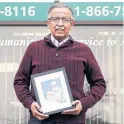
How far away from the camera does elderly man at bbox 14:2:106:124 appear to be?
2.77 meters

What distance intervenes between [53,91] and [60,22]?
0.35 metres

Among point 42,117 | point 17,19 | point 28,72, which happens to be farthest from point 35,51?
point 17,19

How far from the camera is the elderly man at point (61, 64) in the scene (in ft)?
9.08

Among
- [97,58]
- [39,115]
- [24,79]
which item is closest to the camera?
[39,115]

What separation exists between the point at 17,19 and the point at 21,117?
0.82m

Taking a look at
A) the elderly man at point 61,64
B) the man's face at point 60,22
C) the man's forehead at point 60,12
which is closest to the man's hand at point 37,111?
the elderly man at point 61,64

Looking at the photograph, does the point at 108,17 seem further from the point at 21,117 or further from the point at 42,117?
the point at 42,117

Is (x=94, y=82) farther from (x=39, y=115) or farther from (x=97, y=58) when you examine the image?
(x=97, y=58)

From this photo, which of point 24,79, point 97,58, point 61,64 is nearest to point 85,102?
point 61,64

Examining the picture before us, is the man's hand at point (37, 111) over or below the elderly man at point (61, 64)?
below

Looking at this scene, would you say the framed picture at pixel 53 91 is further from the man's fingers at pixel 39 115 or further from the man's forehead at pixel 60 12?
the man's forehead at pixel 60 12

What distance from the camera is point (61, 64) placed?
2771 millimetres

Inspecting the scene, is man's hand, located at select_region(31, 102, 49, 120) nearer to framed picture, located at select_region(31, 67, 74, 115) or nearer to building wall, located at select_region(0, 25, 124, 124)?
framed picture, located at select_region(31, 67, 74, 115)

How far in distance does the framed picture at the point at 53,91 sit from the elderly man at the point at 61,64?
0.04m
